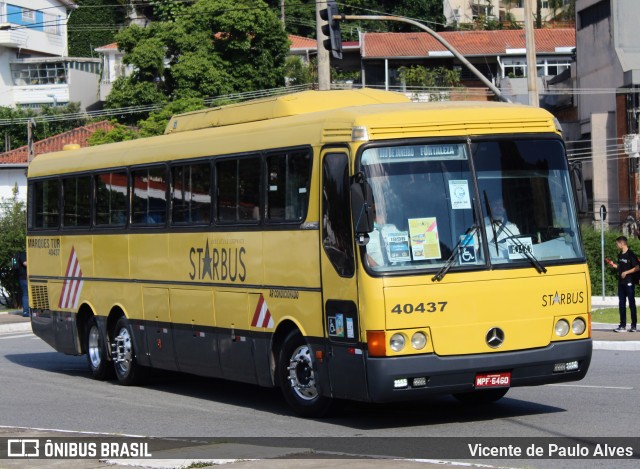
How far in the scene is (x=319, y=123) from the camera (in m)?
13.0

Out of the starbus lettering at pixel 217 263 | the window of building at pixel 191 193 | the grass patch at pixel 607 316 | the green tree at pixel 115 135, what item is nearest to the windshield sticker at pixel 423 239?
the starbus lettering at pixel 217 263

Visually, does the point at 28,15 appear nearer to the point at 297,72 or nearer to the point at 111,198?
the point at 297,72

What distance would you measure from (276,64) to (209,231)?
55.2 metres

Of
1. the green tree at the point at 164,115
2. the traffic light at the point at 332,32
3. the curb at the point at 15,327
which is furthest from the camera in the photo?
the green tree at the point at 164,115

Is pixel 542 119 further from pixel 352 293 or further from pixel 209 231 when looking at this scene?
pixel 209 231

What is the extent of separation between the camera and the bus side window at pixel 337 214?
40.2 feet

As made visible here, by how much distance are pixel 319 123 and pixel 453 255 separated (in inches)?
83.1

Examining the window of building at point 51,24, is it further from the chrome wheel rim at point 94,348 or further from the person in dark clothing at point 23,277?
the chrome wheel rim at point 94,348

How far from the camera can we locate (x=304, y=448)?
11023 mm

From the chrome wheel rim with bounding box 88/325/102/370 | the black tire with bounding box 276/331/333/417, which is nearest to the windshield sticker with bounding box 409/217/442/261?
the black tire with bounding box 276/331/333/417

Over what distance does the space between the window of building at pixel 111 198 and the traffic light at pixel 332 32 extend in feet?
29.5

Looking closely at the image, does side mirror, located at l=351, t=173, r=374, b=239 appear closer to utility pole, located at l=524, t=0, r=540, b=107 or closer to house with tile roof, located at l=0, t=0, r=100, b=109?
utility pole, located at l=524, t=0, r=540, b=107

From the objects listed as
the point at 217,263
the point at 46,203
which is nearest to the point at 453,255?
the point at 217,263

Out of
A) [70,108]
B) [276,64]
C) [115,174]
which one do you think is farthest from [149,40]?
[115,174]
